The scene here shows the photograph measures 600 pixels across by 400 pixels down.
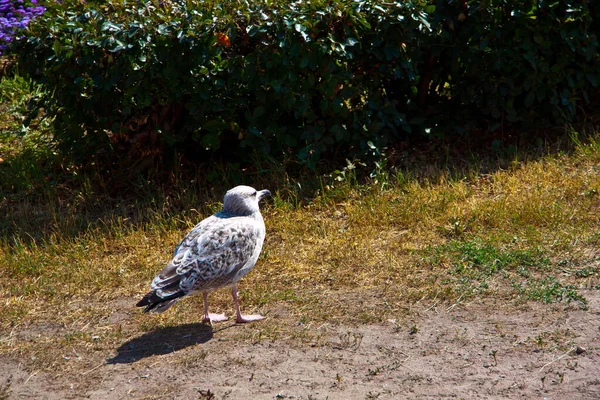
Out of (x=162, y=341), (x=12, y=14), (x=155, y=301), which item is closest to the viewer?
(x=155, y=301)

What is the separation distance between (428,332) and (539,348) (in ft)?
2.24

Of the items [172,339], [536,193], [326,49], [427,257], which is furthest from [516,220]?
[172,339]

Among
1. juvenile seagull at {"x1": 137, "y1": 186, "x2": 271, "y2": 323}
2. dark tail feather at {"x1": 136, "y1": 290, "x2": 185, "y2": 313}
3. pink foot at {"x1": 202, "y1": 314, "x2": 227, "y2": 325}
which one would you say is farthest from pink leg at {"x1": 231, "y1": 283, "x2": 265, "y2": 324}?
dark tail feather at {"x1": 136, "y1": 290, "x2": 185, "y2": 313}

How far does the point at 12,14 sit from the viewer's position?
919 cm

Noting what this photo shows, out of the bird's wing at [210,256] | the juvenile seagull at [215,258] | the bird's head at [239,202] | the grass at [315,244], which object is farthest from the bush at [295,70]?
the bird's wing at [210,256]

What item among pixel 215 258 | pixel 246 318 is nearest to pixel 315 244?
pixel 246 318

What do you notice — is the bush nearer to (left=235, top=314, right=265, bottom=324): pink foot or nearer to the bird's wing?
the bird's wing

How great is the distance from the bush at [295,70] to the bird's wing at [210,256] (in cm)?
165

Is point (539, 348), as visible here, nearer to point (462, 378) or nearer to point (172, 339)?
point (462, 378)

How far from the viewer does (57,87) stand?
272 inches

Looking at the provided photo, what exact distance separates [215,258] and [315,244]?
1.40 metres

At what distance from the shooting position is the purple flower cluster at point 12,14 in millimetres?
8227

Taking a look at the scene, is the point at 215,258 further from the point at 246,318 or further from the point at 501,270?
the point at 501,270

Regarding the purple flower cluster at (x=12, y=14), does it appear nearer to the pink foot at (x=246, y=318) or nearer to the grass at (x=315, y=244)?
the grass at (x=315, y=244)
